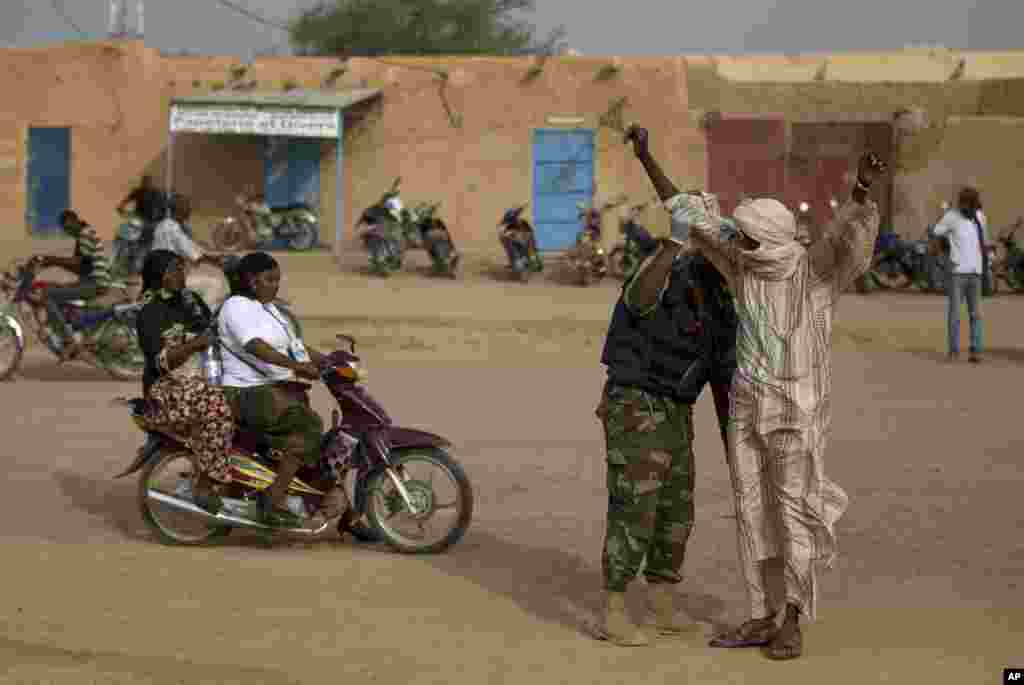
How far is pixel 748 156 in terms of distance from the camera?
2638cm

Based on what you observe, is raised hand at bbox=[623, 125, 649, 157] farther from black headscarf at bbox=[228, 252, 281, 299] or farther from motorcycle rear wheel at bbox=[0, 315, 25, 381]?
motorcycle rear wheel at bbox=[0, 315, 25, 381]

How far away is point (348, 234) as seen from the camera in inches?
1071

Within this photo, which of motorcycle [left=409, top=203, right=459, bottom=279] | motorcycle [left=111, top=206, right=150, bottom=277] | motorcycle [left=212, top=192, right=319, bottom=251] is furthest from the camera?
motorcycle [left=212, top=192, right=319, bottom=251]

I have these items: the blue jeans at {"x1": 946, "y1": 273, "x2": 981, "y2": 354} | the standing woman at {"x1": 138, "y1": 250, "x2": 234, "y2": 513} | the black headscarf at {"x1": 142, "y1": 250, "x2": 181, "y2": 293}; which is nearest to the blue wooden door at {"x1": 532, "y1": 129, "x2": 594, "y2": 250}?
the blue jeans at {"x1": 946, "y1": 273, "x2": 981, "y2": 354}

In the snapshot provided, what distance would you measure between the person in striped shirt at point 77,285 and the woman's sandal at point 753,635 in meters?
9.55

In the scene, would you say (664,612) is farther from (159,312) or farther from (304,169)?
(304,169)

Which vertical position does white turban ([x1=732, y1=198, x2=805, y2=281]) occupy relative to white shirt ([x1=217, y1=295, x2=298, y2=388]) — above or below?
above

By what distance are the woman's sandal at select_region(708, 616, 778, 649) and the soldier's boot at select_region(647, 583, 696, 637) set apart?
1.04 ft

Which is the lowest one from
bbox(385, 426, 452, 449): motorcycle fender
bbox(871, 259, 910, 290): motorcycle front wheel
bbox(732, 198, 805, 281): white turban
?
bbox(385, 426, 452, 449): motorcycle fender

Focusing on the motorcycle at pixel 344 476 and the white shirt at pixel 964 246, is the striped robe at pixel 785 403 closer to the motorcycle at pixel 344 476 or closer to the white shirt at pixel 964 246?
the motorcycle at pixel 344 476

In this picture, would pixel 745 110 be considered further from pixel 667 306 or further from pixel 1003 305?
pixel 667 306

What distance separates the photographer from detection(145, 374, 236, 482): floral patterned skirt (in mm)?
7590

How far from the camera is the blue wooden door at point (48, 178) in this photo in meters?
28.0

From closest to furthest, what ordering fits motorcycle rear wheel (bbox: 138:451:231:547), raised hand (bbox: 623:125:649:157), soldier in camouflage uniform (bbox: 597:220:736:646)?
raised hand (bbox: 623:125:649:157) < soldier in camouflage uniform (bbox: 597:220:736:646) < motorcycle rear wheel (bbox: 138:451:231:547)
